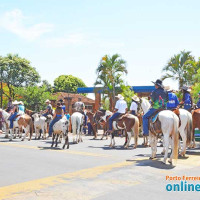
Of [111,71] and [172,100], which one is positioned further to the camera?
[111,71]

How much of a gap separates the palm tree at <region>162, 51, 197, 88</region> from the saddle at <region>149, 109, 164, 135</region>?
65.8 feet

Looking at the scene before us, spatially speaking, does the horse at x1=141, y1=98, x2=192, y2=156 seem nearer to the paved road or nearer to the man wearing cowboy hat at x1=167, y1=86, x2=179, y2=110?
the man wearing cowboy hat at x1=167, y1=86, x2=179, y2=110

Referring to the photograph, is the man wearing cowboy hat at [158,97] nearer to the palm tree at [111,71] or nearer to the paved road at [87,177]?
the paved road at [87,177]

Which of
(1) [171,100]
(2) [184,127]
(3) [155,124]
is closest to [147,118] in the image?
(3) [155,124]

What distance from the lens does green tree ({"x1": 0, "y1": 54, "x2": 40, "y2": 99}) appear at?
46.1 metres

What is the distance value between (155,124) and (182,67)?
21119mm

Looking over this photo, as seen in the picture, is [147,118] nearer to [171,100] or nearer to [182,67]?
[171,100]

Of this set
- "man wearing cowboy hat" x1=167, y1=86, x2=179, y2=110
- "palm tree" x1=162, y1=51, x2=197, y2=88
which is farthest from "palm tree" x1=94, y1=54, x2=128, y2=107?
"man wearing cowboy hat" x1=167, y1=86, x2=179, y2=110

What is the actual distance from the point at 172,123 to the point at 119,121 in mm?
4942

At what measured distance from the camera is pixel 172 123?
360 inches

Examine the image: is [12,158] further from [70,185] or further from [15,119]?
[15,119]

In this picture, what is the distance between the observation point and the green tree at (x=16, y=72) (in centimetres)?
4609

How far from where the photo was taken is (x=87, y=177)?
728 centimetres

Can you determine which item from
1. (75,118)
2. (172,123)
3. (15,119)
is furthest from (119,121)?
(15,119)
